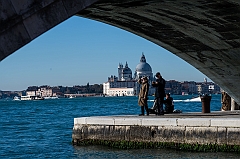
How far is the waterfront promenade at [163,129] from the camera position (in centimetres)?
1698

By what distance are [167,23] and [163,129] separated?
19.9ft

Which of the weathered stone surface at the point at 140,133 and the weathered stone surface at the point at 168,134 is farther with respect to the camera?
the weathered stone surface at the point at 140,133

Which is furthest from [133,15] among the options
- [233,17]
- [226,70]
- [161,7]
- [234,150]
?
[234,150]

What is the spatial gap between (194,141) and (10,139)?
13.2 metres

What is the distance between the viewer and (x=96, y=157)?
1828cm

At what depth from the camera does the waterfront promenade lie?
1698cm

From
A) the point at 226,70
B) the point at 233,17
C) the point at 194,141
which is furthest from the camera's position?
the point at 194,141

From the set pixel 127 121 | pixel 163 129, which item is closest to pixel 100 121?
pixel 127 121

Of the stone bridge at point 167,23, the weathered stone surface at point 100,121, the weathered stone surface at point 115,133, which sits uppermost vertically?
the stone bridge at point 167,23

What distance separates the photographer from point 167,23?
42.4 ft

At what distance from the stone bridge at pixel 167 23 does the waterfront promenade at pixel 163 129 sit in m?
1.19

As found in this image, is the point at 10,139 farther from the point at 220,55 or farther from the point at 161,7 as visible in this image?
the point at 161,7

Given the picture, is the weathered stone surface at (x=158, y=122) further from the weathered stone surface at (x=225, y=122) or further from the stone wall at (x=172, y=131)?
the weathered stone surface at (x=225, y=122)

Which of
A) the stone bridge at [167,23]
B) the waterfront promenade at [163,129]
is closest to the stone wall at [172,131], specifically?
the waterfront promenade at [163,129]
